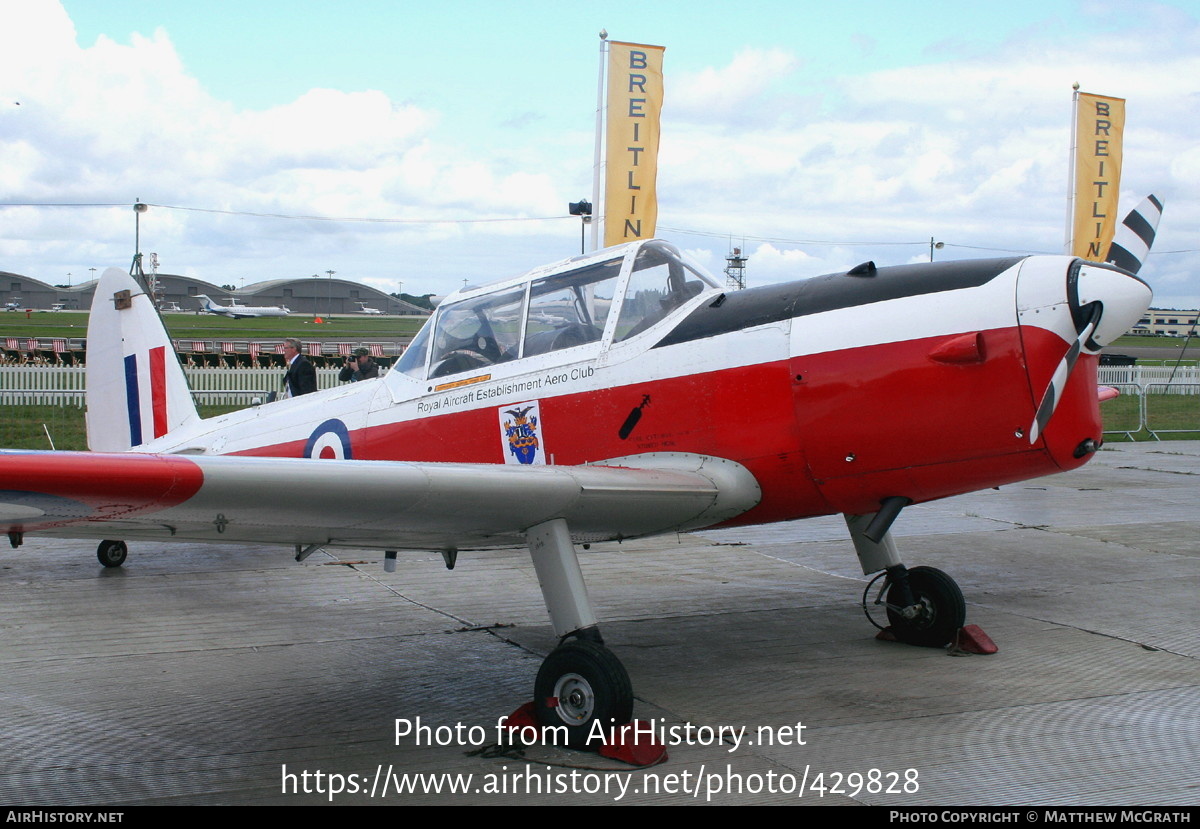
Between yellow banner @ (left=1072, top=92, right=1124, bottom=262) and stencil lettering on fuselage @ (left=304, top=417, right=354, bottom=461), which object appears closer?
stencil lettering on fuselage @ (left=304, top=417, right=354, bottom=461)

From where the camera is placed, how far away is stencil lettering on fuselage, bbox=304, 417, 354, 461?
635cm

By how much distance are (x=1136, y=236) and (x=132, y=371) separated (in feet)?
23.4

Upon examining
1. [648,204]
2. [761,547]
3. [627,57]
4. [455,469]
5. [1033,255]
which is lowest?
[761,547]

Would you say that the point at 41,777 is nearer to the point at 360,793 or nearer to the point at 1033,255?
the point at 360,793

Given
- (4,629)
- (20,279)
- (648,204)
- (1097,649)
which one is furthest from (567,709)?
(20,279)

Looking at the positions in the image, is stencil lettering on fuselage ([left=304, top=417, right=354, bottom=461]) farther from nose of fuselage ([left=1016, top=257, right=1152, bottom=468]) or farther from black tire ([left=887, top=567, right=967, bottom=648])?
nose of fuselage ([left=1016, top=257, right=1152, bottom=468])

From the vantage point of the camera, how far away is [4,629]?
254 inches

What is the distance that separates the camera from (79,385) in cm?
1998

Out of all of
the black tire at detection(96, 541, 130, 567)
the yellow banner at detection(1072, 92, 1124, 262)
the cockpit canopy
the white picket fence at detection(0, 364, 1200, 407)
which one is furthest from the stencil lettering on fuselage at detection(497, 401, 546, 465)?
the yellow banner at detection(1072, 92, 1124, 262)

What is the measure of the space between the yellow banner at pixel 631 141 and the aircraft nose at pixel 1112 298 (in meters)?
11.3

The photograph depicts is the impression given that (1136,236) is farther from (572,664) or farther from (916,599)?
(572,664)

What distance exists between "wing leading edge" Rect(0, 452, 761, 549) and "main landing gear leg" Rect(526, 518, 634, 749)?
15cm

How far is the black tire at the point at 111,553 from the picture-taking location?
8.35m
